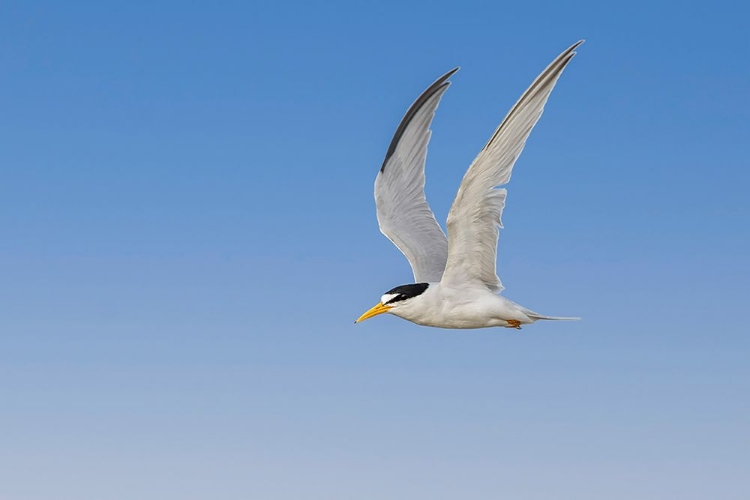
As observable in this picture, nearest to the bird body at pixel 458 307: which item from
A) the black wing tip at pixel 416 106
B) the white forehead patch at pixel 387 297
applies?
the white forehead patch at pixel 387 297

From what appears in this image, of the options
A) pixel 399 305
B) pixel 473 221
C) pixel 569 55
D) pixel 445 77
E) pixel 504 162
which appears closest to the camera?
pixel 569 55

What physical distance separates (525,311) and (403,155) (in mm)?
5177

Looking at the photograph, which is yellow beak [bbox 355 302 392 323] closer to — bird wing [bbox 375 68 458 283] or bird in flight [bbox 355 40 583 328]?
bird in flight [bbox 355 40 583 328]

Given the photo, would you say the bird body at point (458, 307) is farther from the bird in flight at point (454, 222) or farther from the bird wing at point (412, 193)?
the bird wing at point (412, 193)

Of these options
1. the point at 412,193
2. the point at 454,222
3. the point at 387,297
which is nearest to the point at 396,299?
the point at 387,297

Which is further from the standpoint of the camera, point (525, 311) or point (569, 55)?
point (525, 311)

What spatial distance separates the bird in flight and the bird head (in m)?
0.02

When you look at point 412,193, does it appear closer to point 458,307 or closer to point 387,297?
point 387,297

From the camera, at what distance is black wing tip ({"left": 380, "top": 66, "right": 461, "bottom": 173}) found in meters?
19.4

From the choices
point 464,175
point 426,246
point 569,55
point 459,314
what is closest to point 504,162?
point 464,175

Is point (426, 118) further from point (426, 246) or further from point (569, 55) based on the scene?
point (569, 55)

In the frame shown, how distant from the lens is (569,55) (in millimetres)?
13484

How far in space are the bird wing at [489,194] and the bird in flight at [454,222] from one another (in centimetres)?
1

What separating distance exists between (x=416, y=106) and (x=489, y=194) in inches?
201
